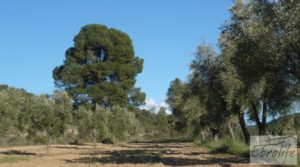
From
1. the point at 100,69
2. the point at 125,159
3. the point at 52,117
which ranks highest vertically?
the point at 100,69

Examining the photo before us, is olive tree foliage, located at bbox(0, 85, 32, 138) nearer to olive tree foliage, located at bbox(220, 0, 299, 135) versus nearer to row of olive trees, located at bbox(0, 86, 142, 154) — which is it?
row of olive trees, located at bbox(0, 86, 142, 154)

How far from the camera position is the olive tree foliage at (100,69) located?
8188cm

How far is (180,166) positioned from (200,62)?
11515 millimetres

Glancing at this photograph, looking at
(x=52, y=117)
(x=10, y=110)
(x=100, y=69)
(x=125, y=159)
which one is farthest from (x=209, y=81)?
(x=100, y=69)

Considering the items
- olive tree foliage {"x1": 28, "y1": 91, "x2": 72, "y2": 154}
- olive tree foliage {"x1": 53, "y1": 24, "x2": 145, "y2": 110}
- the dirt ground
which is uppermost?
olive tree foliage {"x1": 53, "y1": 24, "x2": 145, "y2": 110}

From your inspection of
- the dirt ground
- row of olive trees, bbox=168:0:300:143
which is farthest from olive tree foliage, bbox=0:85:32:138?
row of olive trees, bbox=168:0:300:143

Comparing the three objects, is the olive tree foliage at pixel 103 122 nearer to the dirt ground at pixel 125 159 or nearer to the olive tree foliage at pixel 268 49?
the dirt ground at pixel 125 159

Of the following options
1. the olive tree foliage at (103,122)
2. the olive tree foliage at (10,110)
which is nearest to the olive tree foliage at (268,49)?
the olive tree foliage at (10,110)

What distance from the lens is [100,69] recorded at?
8319cm

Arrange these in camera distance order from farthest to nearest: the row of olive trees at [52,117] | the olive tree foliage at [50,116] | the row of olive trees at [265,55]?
the row of olive trees at [52,117] → the olive tree foliage at [50,116] → the row of olive trees at [265,55]

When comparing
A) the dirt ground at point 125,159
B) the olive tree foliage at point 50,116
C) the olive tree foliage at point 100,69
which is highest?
the olive tree foliage at point 100,69

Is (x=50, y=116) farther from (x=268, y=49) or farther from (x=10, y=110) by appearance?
(x=268, y=49)

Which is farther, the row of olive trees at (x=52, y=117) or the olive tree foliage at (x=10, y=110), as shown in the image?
the olive tree foliage at (x=10, y=110)

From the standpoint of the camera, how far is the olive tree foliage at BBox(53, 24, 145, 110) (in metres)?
81.9
